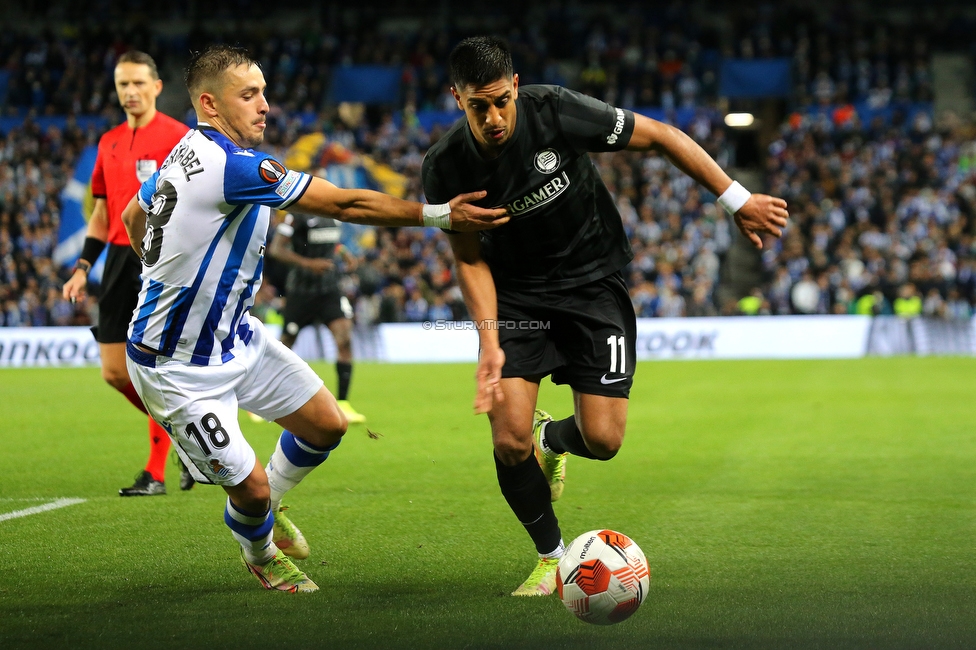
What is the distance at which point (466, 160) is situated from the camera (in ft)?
14.9

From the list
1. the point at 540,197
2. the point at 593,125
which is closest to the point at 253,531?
the point at 540,197

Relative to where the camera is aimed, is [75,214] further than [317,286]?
Yes

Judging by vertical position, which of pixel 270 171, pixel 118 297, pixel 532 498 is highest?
pixel 270 171

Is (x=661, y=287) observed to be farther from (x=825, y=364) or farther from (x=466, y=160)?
(x=466, y=160)

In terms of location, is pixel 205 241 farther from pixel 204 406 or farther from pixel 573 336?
pixel 573 336

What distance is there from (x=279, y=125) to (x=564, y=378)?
2477 centimetres

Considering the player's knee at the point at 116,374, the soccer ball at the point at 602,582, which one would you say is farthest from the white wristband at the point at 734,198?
the player's knee at the point at 116,374

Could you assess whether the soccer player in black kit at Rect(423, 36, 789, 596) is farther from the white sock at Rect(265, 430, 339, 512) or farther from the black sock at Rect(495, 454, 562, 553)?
the white sock at Rect(265, 430, 339, 512)

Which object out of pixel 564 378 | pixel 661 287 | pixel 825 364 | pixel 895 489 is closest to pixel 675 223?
pixel 661 287

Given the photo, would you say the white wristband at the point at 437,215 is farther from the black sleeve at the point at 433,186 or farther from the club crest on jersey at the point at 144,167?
the club crest on jersey at the point at 144,167

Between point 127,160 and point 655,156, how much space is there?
21.4 meters

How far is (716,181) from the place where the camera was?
4.49 metres

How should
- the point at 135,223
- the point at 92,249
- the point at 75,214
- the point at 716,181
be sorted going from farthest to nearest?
1. the point at 75,214
2. the point at 92,249
3. the point at 135,223
4. the point at 716,181

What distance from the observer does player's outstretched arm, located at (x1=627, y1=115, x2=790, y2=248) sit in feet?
14.3
